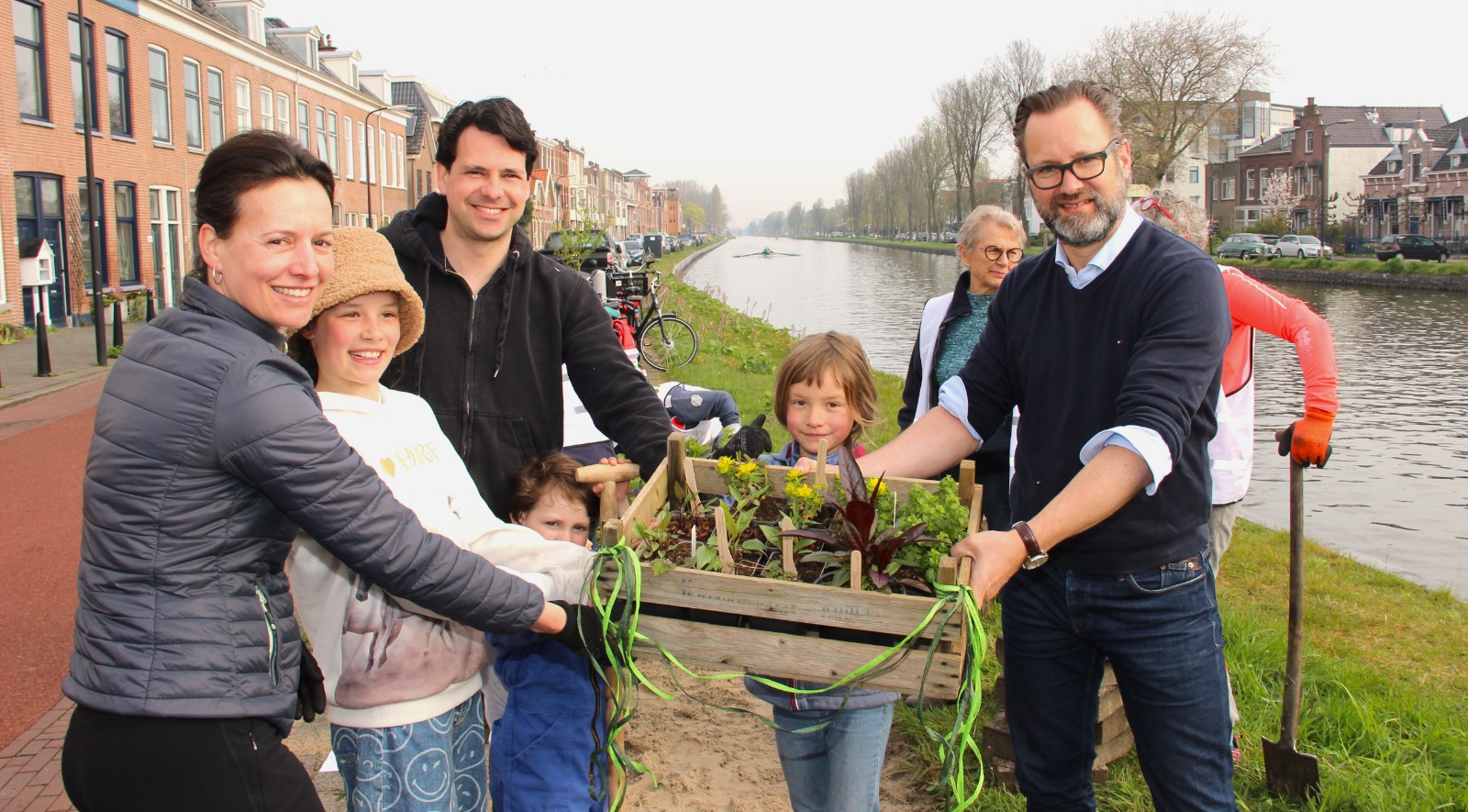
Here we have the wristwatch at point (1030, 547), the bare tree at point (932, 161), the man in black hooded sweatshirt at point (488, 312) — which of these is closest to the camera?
the wristwatch at point (1030, 547)

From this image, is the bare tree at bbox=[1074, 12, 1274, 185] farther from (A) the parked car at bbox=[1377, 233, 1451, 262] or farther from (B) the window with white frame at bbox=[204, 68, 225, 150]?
(B) the window with white frame at bbox=[204, 68, 225, 150]

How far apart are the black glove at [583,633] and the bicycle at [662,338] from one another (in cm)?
1127

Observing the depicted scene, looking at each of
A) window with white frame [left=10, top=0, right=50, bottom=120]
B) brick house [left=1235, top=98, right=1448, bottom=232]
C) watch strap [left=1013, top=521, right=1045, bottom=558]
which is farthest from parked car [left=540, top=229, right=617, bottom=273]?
brick house [left=1235, top=98, right=1448, bottom=232]

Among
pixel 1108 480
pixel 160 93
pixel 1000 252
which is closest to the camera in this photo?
pixel 1108 480

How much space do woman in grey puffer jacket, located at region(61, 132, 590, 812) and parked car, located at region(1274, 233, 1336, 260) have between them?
47.9 metres

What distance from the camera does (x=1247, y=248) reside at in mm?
45875

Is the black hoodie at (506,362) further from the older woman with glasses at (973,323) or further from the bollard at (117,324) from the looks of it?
the bollard at (117,324)

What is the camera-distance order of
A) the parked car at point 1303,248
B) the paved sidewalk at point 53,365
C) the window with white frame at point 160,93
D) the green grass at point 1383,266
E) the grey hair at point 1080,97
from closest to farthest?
the grey hair at point 1080,97
the paved sidewalk at point 53,365
the window with white frame at point 160,93
the green grass at point 1383,266
the parked car at point 1303,248

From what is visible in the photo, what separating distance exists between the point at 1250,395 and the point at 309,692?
10.1ft

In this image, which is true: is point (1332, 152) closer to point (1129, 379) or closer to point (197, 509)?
point (1129, 379)

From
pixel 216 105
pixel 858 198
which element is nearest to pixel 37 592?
pixel 216 105

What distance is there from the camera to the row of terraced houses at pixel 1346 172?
2041 inches

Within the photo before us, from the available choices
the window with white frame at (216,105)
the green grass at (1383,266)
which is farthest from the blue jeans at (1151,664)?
the green grass at (1383,266)

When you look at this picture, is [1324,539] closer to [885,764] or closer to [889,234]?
[885,764]
